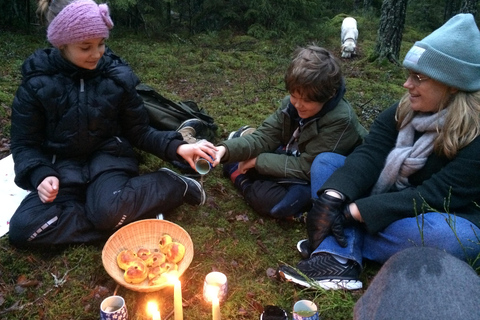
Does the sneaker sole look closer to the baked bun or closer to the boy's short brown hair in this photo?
the baked bun

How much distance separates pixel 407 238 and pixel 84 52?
251 centimetres

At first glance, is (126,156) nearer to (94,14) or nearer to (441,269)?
(94,14)

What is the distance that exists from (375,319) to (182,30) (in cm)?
924

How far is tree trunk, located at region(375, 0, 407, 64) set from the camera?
6801mm

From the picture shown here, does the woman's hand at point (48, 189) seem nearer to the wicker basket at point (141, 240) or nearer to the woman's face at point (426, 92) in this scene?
the wicker basket at point (141, 240)

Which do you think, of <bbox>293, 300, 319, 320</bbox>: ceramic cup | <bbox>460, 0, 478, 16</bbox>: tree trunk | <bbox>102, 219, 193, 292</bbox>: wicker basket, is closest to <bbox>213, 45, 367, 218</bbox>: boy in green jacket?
<bbox>102, 219, 193, 292</bbox>: wicker basket

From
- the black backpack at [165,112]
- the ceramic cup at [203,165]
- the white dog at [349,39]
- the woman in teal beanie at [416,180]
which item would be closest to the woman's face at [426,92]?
the woman in teal beanie at [416,180]

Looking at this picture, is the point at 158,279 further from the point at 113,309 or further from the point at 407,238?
the point at 407,238

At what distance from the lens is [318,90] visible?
2984 millimetres

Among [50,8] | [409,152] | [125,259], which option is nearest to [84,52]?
[50,8]

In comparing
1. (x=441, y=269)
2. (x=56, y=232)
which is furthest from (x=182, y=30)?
(x=441, y=269)

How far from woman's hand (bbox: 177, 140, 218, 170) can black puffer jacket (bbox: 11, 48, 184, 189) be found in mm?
139

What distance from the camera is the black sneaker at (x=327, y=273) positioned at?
2521mm

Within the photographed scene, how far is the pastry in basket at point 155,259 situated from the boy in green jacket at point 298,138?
86cm
